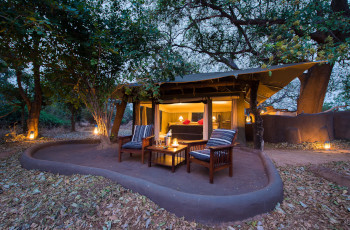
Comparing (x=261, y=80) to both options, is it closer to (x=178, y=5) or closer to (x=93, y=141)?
(x=178, y=5)

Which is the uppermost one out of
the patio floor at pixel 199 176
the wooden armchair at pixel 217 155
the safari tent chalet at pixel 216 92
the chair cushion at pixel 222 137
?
the safari tent chalet at pixel 216 92

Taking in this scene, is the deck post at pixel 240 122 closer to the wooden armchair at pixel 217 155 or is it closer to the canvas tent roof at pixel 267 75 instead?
the canvas tent roof at pixel 267 75

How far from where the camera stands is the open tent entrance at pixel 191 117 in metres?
5.60

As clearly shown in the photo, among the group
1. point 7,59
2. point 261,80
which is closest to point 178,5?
point 261,80

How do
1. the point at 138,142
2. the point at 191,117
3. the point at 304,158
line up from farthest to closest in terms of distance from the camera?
the point at 191,117, the point at 304,158, the point at 138,142

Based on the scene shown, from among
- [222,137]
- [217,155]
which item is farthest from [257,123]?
[217,155]

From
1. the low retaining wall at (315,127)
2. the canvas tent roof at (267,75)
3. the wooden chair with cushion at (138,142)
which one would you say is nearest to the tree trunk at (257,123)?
the canvas tent roof at (267,75)

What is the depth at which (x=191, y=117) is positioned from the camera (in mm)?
9109

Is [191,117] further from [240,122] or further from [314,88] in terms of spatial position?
[314,88]

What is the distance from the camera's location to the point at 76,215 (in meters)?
1.76

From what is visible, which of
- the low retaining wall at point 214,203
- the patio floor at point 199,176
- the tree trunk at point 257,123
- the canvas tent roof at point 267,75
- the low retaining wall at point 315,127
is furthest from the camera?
the low retaining wall at point 315,127

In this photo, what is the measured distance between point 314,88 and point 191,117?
19.1ft

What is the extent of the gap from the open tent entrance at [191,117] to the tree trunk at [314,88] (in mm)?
3273

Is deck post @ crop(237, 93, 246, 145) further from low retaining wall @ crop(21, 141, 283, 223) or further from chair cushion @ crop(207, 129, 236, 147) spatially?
low retaining wall @ crop(21, 141, 283, 223)
